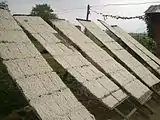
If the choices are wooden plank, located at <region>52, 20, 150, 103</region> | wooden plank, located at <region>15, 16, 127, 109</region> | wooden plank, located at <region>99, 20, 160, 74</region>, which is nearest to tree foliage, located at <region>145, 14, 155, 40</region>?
wooden plank, located at <region>99, 20, 160, 74</region>

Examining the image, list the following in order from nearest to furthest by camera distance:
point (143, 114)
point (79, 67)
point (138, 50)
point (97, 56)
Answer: point (79, 67)
point (143, 114)
point (97, 56)
point (138, 50)

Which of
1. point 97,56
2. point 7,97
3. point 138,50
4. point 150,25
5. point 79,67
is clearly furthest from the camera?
point 150,25

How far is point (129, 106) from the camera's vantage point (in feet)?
32.2

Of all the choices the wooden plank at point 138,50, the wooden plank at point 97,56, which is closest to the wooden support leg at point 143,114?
the wooden plank at point 97,56

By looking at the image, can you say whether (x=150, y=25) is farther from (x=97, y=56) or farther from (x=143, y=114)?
(x=143, y=114)

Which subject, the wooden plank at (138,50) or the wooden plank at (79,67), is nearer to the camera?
the wooden plank at (79,67)

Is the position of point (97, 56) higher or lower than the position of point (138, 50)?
higher

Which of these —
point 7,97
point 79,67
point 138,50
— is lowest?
point 138,50

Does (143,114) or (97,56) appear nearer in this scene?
(143,114)

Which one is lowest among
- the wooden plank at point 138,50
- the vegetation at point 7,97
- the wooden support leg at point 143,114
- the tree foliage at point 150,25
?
the tree foliage at point 150,25

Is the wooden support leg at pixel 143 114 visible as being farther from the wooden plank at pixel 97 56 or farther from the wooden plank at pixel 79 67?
the wooden plank at pixel 79 67

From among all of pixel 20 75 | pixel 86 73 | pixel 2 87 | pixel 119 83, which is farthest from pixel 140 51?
pixel 20 75

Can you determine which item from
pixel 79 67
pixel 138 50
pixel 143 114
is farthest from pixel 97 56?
pixel 138 50

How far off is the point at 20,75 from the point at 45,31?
2.97 m
